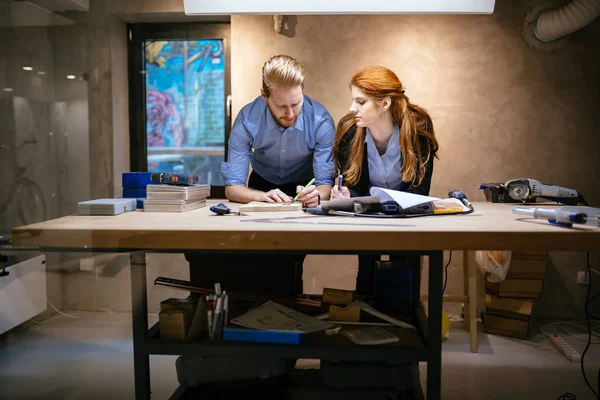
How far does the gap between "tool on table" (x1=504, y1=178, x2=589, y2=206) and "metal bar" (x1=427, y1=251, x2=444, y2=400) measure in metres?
0.86

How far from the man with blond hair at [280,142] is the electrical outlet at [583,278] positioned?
1073 mm

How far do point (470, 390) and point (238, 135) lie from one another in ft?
4.94

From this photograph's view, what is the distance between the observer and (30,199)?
1.49 meters

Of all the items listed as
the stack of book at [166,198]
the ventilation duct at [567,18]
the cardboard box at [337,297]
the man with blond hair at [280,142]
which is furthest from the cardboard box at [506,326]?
the stack of book at [166,198]

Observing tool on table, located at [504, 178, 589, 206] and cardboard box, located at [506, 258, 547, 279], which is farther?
tool on table, located at [504, 178, 589, 206]

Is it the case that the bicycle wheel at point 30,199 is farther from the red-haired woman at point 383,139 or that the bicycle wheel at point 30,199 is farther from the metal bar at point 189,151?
the red-haired woman at point 383,139

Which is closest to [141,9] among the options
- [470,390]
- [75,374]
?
[75,374]

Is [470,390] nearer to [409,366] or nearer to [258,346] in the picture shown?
[409,366]

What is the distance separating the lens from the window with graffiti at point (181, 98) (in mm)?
1825

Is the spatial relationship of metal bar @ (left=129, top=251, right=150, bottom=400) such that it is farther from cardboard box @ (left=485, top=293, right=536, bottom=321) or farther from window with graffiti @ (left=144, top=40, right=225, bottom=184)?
cardboard box @ (left=485, top=293, right=536, bottom=321)

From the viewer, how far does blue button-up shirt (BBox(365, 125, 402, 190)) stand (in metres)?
2.10

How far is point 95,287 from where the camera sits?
67.1 inches

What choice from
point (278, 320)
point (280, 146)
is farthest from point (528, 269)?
point (280, 146)

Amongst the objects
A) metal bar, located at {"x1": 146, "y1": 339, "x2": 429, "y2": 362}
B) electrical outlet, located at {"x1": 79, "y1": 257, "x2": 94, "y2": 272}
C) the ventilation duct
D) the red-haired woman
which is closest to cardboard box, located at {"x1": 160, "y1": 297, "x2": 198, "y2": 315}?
metal bar, located at {"x1": 146, "y1": 339, "x2": 429, "y2": 362}
